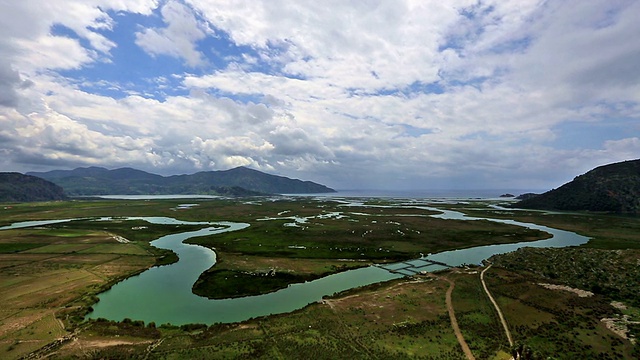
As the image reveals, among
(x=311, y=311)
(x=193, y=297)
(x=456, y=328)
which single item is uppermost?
(x=456, y=328)

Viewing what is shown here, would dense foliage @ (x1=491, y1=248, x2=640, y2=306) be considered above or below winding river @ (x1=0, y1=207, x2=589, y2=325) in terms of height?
above

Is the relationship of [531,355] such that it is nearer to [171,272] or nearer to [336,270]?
[336,270]

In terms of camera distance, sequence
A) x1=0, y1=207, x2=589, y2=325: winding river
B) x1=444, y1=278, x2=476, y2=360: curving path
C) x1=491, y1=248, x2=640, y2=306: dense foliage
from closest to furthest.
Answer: x1=444, y1=278, x2=476, y2=360: curving path → x1=0, y1=207, x2=589, y2=325: winding river → x1=491, y1=248, x2=640, y2=306: dense foliage

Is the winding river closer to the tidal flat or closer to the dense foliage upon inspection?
the tidal flat

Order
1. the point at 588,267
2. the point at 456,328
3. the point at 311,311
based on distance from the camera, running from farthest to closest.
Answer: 1. the point at 588,267
2. the point at 311,311
3. the point at 456,328

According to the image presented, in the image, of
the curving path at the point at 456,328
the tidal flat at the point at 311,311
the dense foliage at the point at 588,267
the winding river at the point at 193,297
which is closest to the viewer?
the curving path at the point at 456,328

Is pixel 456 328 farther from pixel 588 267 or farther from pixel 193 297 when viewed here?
pixel 588 267

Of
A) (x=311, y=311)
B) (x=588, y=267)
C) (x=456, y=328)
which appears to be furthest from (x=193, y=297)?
(x=588, y=267)

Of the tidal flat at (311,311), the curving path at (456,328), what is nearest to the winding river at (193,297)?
the tidal flat at (311,311)

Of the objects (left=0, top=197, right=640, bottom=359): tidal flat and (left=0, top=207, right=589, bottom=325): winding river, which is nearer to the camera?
(left=0, top=197, right=640, bottom=359): tidal flat

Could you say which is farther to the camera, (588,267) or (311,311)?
(588,267)

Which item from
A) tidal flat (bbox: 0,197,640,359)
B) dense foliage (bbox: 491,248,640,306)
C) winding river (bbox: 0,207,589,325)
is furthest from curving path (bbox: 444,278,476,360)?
dense foliage (bbox: 491,248,640,306)

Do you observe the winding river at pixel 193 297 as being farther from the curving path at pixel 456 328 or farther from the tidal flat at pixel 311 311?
the curving path at pixel 456 328
